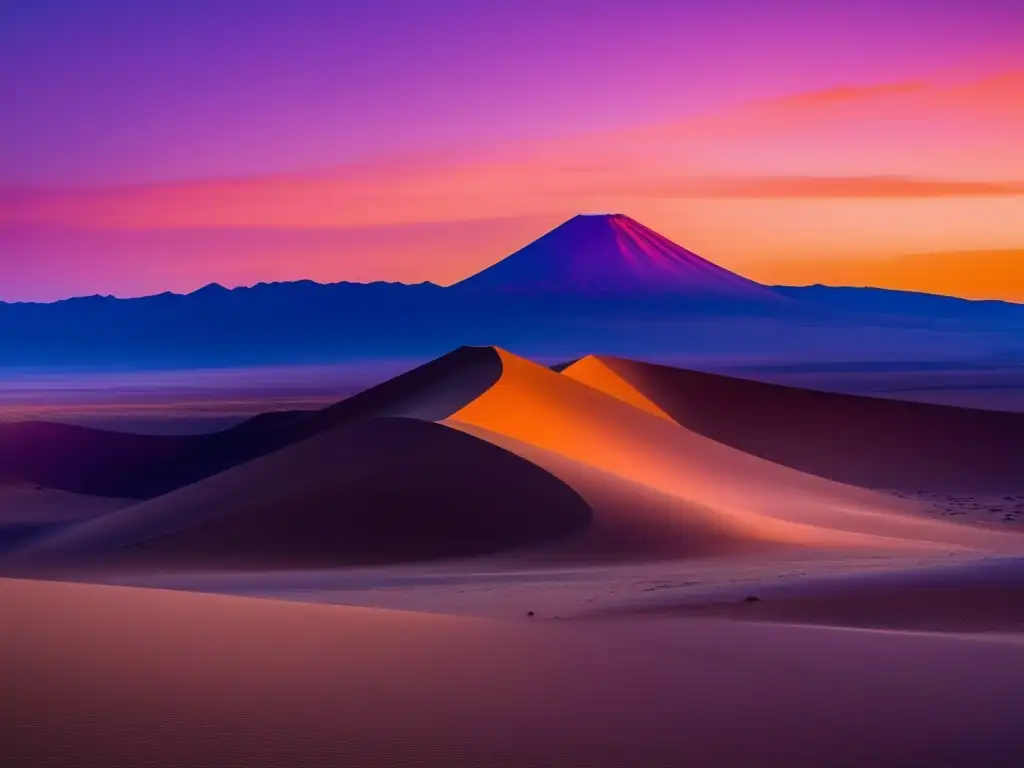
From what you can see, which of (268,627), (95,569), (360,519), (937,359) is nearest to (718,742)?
(268,627)

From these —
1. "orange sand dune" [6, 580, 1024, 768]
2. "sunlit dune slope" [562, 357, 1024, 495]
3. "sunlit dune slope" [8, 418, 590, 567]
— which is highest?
"sunlit dune slope" [562, 357, 1024, 495]

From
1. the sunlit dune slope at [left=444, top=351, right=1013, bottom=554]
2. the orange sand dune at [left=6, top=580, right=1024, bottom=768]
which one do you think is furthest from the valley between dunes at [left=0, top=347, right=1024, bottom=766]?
the sunlit dune slope at [left=444, top=351, right=1013, bottom=554]

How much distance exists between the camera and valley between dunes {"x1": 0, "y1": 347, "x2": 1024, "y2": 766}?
6.68 meters

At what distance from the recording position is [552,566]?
19297 millimetres

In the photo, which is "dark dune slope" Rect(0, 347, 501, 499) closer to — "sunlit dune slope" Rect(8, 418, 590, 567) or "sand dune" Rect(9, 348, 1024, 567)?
"sand dune" Rect(9, 348, 1024, 567)

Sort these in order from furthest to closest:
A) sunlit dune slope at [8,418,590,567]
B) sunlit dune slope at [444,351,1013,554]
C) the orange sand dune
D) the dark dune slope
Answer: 1. the dark dune slope
2. sunlit dune slope at [444,351,1013,554]
3. sunlit dune slope at [8,418,590,567]
4. the orange sand dune

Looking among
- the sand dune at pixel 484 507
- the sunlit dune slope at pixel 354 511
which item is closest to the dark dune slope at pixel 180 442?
the sand dune at pixel 484 507

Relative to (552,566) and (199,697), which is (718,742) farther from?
(552,566)

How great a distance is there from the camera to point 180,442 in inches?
2130

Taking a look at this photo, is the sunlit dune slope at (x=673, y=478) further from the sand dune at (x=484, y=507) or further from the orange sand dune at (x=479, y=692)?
the orange sand dune at (x=479, y=692)

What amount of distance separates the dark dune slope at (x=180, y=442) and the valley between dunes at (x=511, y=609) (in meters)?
3.50

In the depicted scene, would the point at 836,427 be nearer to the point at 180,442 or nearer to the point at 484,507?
the point at 180,442

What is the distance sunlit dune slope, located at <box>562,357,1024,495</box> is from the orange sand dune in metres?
35.0

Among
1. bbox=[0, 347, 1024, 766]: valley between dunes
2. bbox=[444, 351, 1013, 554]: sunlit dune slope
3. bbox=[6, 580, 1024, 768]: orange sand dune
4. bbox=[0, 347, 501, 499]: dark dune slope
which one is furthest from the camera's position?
bbox=[0, 347, 501, 499]: dark dune slope
